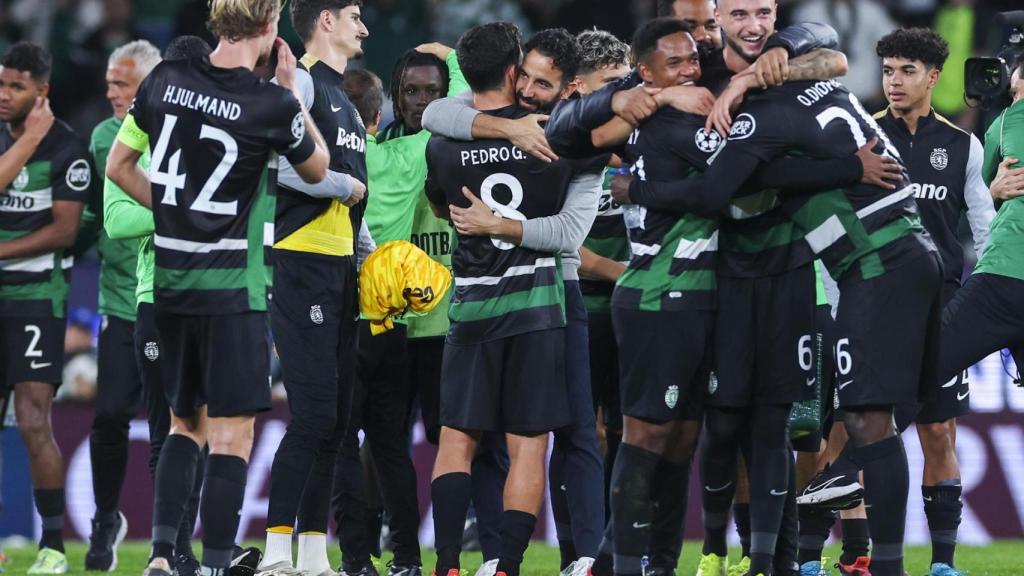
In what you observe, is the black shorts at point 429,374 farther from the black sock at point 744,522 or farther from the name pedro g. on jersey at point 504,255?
the black sock at point 744,522

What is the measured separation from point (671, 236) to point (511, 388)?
1074mm

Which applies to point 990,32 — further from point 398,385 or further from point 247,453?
point 247,453

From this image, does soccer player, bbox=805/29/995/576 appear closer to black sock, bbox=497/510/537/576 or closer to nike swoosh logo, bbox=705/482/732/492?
nike swoosh logo, bbox=705/482/732/492

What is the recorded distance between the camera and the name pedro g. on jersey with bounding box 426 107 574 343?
270 inches

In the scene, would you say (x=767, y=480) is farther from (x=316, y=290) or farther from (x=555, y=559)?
(x=555, y=559)

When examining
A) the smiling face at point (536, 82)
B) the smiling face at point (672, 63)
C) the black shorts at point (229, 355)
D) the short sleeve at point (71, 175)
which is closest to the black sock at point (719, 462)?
the smiling face at point (672, 63)

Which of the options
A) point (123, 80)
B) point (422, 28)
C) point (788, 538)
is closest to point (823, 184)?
point (788, 538)

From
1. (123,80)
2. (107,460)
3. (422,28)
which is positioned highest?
(422,28)

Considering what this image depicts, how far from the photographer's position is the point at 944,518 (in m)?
7.68

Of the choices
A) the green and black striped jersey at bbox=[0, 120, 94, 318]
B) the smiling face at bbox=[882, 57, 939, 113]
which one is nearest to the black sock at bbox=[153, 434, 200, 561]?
the green and black striped jersey at bbox=[0, 120, 94, 318]

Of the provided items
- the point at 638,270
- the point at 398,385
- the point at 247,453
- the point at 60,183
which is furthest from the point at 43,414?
the point at 638,270

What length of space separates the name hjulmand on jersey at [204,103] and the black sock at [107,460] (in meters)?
3.37

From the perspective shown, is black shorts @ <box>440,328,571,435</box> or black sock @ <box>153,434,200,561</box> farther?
black shorts @ <box>440,328,571,435</box>

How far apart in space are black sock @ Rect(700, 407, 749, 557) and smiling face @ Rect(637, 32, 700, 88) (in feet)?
4.69
